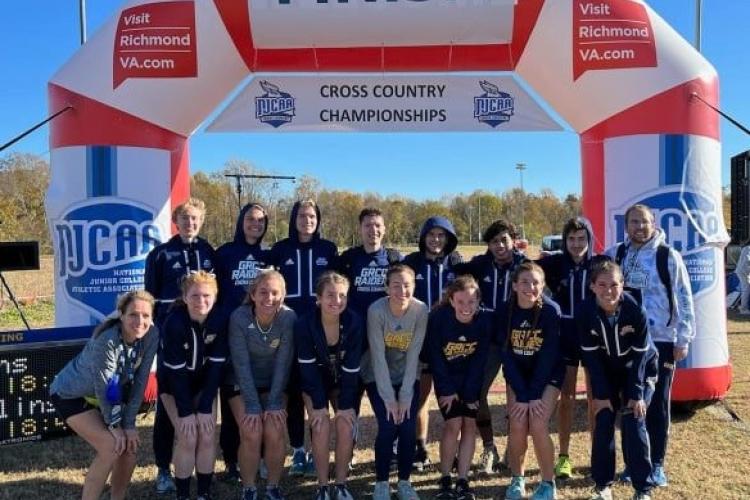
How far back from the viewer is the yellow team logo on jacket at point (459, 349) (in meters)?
3.88

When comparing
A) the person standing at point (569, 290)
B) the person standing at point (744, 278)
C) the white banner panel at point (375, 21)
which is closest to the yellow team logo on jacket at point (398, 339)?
the person standing at point (569, 290)

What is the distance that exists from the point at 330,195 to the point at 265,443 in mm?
49715

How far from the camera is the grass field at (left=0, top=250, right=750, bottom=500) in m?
3.96

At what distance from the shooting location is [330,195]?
174 feet

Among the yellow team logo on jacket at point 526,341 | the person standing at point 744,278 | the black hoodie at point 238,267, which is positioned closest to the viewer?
the yellow team logo on jacket at point 526,341

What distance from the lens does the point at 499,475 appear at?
4.22 metres

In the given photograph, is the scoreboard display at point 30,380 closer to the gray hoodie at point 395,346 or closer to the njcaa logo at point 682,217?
the gray hoodie at point 395,346

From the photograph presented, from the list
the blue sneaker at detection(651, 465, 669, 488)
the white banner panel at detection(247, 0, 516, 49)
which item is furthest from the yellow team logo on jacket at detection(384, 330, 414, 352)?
the white banner panel at detection(247, 0, 516, 49)

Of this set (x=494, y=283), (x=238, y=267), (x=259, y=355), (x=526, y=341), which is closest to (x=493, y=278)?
(x=494, y=283)

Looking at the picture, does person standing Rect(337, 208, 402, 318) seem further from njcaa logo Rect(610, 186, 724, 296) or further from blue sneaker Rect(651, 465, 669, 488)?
njcaa logo Rect(610, 186, 724, 296)

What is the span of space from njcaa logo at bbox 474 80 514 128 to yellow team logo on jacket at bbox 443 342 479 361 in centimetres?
235

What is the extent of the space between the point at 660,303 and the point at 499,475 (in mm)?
1534

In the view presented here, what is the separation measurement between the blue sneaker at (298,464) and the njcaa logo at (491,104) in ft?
10.2

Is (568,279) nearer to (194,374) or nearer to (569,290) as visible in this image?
(569,290)
